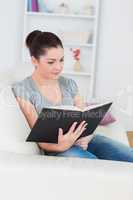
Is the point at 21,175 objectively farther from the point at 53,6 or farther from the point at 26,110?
the point at 53,6

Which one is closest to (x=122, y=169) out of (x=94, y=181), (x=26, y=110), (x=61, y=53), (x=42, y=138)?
(x=94, y=181)

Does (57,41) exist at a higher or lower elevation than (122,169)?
higher

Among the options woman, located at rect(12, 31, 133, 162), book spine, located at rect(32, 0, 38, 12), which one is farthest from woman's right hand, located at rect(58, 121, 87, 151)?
book spine, located at rect(32, 0, 38, 12)

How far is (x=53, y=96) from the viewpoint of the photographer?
74.2 inches

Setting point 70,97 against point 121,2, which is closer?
point 70,97

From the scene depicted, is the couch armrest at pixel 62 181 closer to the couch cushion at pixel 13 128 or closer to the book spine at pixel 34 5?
the couch cushion at pixel 13 128

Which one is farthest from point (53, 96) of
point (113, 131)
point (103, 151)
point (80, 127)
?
point (113, 131)

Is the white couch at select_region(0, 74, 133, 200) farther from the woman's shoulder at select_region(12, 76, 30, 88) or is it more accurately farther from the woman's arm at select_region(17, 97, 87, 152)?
the woman's shoulder at select_region(12, 76, 30, 88)

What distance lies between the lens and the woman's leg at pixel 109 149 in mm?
1927

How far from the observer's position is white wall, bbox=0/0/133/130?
414 cm

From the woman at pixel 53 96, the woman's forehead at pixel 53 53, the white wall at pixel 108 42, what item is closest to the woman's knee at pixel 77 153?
the woman at pixel 53 96

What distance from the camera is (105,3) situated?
13.6ft

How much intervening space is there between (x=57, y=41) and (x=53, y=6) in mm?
2363

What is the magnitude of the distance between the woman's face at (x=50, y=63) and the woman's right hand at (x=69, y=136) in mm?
259
